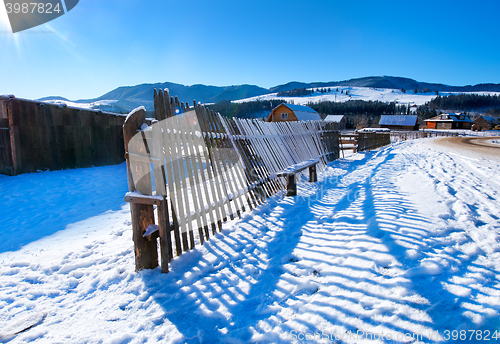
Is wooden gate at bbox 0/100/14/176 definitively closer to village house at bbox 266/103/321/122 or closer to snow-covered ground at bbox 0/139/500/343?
snow-covered ground at bbox 0/139/500/343

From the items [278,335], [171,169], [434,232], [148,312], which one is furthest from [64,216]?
[434,232]

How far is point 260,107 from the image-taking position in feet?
347

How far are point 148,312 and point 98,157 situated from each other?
34.6 ft

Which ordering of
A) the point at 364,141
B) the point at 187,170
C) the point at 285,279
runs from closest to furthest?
1. the point at 285,279
2. the point at 187,170
3. the point at 364,141

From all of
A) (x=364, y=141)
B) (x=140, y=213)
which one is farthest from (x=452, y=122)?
(x=140, y=213)

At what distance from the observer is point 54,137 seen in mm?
8969

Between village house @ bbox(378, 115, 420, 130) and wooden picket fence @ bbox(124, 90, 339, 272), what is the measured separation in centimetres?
7389

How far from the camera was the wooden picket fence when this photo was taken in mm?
2805

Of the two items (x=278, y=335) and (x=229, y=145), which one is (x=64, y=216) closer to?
(x=229, y=145)

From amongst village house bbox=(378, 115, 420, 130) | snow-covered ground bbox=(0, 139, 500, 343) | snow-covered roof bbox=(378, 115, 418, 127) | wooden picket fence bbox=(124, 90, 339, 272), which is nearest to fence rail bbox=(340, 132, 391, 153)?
wooden picket fence bbox=(124, 90, 339, 272)

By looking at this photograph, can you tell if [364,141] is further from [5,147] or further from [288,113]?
[288,113]

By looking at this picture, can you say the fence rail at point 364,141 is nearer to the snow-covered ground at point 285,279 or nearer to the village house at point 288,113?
the snow-covered ground at point 285,279

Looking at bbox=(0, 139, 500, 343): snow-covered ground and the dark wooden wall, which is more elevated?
the dark wooden wall

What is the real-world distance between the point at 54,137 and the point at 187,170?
8550 millimetres
